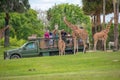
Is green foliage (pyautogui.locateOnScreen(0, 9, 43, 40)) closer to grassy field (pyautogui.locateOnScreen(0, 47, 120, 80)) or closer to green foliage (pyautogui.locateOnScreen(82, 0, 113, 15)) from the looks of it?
green foliage (pyautogui.locateOnScreen(82, 0, 113, 15))

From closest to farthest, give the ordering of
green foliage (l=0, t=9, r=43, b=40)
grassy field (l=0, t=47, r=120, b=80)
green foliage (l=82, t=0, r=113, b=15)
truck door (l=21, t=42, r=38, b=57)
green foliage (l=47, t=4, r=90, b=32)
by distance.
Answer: grassy field (l=0, t=47, r=120, b=80) → truck door (l=21, t=42, r=38, b=57) → green foliage (l=82, t=0, r=113, b=15) → green foliage (l=0, t=9, r=43, b=40) → green foliage (l=47, t=4, r=90, b=32)

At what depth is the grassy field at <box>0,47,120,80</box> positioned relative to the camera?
60.3ft

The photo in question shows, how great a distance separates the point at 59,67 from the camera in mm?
23141

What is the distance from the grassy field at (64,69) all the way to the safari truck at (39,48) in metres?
8.31

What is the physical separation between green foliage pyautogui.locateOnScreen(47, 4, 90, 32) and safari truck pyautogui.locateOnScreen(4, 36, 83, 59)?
5622cm

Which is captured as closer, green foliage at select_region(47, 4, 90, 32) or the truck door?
the truck door

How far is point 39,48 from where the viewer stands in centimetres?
3516

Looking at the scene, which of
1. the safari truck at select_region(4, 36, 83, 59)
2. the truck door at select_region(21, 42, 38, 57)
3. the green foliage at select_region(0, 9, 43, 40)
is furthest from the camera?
the green foliage at select_region(0, 9, 43, 40)

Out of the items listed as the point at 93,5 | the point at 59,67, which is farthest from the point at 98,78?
the point at 93,5

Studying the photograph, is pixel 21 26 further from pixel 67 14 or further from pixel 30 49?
pixel 30 49

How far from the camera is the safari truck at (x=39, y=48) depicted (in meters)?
34.5

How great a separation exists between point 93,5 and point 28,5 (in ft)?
34.7

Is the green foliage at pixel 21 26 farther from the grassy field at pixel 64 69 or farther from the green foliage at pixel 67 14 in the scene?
the grassy field at pixel 64 69

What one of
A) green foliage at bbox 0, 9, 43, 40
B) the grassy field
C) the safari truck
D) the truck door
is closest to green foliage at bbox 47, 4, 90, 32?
green foliage at bbox 0, 9, 43, 40
